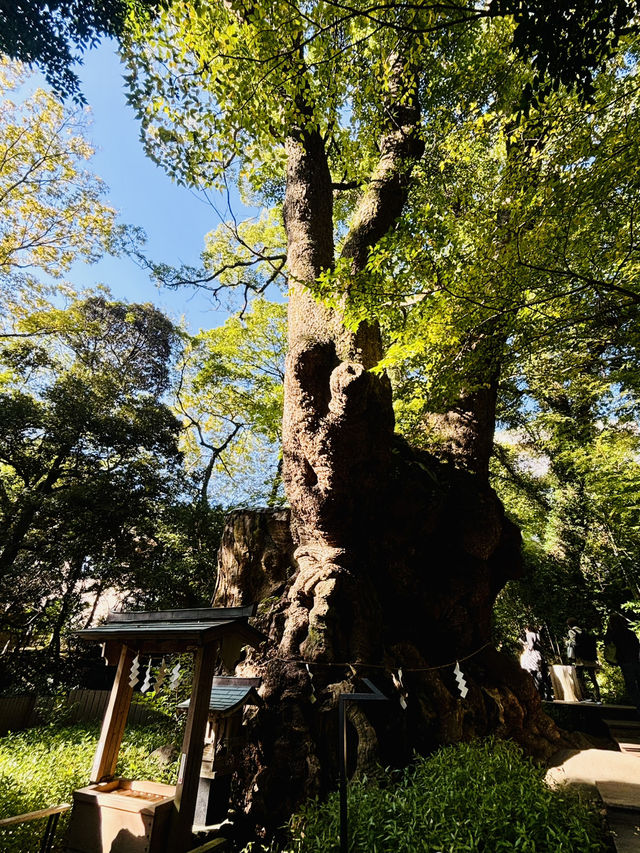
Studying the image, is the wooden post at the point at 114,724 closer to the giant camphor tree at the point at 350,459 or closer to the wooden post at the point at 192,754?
the wooden post at the point at 192,754

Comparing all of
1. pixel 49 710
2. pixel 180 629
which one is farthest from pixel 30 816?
pixel 49 710

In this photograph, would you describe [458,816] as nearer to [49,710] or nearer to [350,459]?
[350,459]

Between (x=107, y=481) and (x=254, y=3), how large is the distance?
9.94 metres

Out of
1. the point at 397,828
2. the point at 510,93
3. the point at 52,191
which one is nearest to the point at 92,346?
the point at 52,191

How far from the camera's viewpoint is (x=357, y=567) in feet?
18.0

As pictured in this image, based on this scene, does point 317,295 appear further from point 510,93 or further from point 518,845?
point 510,93

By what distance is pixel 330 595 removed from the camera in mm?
4938

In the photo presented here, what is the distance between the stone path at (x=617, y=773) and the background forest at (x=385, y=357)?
100 inches

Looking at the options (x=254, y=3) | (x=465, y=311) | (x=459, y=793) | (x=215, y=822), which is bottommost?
(x=215, y=822)

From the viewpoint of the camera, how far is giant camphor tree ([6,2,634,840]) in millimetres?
4094

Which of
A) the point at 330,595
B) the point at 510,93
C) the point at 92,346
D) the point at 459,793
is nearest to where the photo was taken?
the point at 459,793

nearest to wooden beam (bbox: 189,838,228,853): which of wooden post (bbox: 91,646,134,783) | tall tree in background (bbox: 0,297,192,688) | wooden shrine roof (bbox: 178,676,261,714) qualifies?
wooden shrine roof (bbox: 178,676,261,714)

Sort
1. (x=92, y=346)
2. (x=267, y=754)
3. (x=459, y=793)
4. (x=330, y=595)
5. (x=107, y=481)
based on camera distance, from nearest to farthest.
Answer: (x=459, y=793) → (x=267, y=754) → (x=330, y=595) → (x=107, y=481) → (x=92, y=346)

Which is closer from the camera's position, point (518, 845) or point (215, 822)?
point (518, 845)
